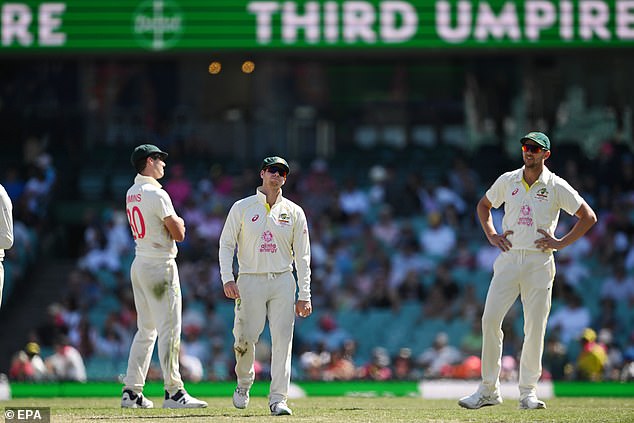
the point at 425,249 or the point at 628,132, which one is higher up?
the point at 628,132

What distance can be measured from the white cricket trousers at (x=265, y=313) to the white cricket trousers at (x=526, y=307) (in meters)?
1.51

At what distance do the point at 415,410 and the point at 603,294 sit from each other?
9.21m

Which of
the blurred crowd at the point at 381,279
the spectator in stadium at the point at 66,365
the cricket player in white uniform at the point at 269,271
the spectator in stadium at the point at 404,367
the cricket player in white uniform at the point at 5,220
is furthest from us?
the blurred crowd at the point at 381,279

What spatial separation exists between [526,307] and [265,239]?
203 centimetres

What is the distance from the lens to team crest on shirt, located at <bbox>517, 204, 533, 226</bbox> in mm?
10078

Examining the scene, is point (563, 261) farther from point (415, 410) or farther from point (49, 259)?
point (415, 410)

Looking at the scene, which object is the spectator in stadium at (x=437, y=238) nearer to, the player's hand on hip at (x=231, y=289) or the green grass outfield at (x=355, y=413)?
the green grass outfield at (x=355, y=413)

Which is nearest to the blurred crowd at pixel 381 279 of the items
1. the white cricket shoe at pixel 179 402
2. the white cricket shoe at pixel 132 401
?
the white cricket shoe at pixel 132 401

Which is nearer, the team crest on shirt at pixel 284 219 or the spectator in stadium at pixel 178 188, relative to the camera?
the team crest on shirt at pixel 284 219

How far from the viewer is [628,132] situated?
74.5ft

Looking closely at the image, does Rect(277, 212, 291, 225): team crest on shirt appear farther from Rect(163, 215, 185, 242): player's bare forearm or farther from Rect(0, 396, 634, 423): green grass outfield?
Rect(0, 396, 634, 423): green grass outfield

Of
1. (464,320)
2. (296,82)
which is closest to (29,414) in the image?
(464,320)

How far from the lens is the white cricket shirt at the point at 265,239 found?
9.82m

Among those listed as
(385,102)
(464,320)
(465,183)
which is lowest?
(464,320)
